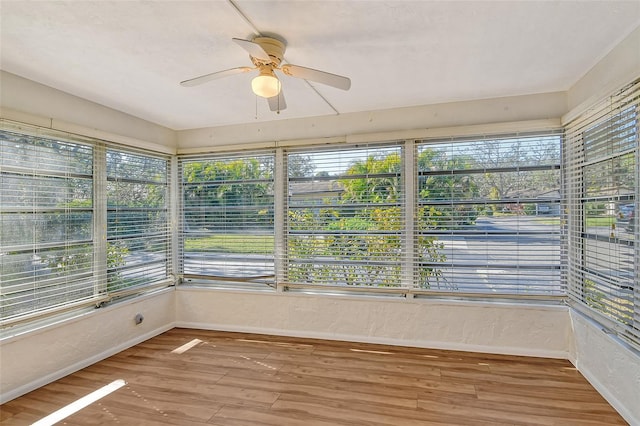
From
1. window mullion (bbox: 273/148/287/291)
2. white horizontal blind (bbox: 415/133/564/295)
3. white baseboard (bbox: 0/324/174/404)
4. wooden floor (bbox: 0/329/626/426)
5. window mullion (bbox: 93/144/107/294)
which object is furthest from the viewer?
window mullion (bbox: 273/148/287/291)

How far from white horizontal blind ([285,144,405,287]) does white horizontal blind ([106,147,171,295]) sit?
1.59 m

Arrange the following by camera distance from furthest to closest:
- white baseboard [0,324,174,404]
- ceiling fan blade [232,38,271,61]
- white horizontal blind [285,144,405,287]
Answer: white horizontal blind [285,144,405,287]
white baseboard [0,324,174,404]
ceiling fan blade [232,38,271,61]

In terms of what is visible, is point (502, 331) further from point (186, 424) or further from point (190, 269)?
point (190, 269)

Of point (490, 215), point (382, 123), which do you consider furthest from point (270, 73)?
point (490, 215)

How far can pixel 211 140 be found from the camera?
4.30 metres

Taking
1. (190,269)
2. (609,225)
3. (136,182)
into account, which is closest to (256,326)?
(190,269)

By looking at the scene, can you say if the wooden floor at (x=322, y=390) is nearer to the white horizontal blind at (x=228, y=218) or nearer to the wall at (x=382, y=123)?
the white horizontal blind at (x=228, y=218)

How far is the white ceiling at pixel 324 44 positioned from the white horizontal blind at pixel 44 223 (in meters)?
0.59

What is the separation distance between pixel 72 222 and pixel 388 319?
3202 mm

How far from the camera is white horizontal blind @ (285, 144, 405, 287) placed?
3.65 m

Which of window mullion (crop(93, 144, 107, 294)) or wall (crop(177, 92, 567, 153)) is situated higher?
wall (crop(177, 92, 567, 153))

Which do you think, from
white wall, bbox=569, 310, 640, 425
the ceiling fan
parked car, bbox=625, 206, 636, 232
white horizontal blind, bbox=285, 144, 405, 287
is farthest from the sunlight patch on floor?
parked car, bbox=625, 206, 636, 232

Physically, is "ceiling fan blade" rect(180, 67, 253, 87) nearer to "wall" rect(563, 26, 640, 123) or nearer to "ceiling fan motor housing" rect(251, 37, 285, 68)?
"ceiling fan motor housing" rect(251, 37, 285, 68)

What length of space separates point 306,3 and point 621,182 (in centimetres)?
238
